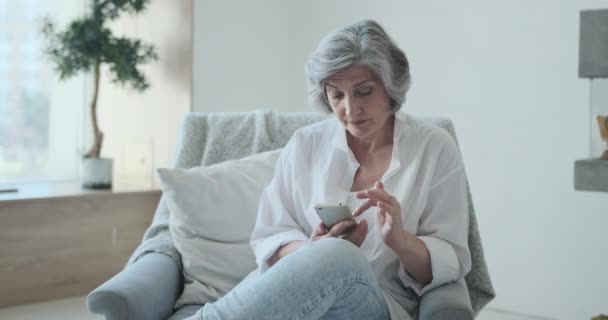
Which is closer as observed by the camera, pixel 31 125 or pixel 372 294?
pixel 372 294

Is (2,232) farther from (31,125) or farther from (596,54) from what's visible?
(596,54)

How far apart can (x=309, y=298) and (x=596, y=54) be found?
1.27 m

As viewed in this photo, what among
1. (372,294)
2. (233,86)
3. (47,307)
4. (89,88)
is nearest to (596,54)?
(372,294)

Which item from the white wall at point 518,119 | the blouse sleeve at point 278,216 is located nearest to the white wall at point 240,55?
the white wall at point 518,119

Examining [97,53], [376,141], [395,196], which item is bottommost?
[395,196]

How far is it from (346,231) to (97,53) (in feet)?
6.99

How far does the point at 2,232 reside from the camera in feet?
10.7

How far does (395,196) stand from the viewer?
1.86 metres

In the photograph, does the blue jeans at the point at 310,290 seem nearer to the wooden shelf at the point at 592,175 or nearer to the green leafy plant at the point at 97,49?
the wooden shelf at the point at 592,175

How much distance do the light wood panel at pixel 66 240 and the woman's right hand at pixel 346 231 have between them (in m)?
1.88

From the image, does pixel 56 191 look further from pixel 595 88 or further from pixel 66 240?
pixel 595 88

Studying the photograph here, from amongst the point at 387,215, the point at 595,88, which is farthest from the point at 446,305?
the point at 595,88

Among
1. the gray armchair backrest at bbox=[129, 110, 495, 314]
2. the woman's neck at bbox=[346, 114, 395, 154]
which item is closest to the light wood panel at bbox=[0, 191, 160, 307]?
the gray armchair backrest at bbox=[129, 110, 495, 314]

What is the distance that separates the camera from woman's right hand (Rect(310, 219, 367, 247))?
1.77 meters
